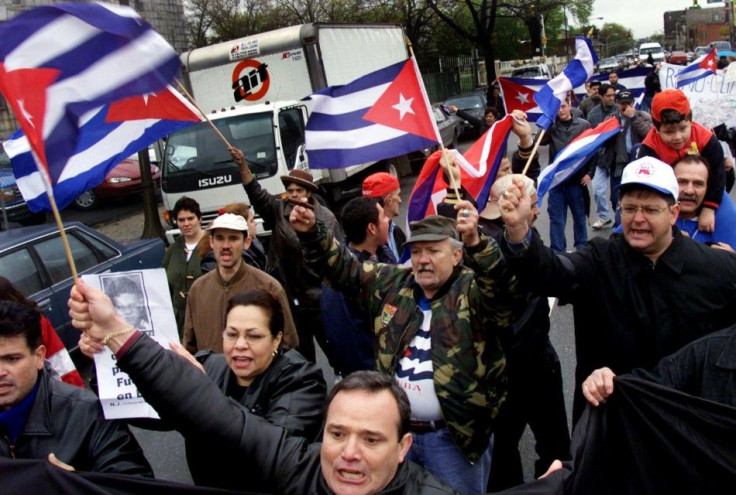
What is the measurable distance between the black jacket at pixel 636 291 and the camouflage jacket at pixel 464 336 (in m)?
0.16

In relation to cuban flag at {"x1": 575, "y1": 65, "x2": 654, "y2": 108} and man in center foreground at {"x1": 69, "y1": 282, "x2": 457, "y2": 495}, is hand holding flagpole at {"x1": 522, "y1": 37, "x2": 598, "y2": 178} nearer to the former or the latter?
man in center foreground at {"x1": 69, "y1": 282, "x2": 457, "y2": 495}

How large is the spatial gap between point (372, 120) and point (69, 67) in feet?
5.88

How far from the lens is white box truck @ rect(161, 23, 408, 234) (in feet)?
36.4

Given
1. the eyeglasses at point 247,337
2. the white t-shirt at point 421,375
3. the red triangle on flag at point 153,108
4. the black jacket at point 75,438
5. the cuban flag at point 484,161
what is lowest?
the white t-shirt at point 421,375

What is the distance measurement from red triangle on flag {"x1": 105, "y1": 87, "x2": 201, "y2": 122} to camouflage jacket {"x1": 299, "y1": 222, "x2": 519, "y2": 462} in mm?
1337

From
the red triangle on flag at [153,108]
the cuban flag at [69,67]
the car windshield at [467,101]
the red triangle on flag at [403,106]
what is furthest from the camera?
the car windshield at [467,101]

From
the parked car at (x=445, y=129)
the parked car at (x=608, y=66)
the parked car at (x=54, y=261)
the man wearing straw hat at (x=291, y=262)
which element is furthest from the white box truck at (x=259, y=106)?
the parked car at (x=608, y=66)

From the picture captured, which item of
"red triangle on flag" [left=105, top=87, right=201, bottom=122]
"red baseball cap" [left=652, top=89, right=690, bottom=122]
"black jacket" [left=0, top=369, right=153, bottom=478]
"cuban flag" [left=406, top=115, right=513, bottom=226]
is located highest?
"red triangle on flag" [left=105, top=87, right=201, bottom=122]

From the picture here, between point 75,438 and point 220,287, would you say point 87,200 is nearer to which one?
point 220,287

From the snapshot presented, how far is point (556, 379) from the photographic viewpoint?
145 inches

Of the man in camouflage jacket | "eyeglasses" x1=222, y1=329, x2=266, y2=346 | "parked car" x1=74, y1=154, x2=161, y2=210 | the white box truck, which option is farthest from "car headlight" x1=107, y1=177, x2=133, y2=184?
"eyeglasses" x1=222, y1=329, x2=266, y2=346

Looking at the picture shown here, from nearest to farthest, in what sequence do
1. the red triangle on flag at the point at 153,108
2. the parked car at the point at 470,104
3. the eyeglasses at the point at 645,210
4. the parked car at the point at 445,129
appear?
the eyeglasses at the point at 645,210 → the red triangle on flag at the point at 153,108 → the parked car at the point at 445,129 → the parked car at the point at 470,104

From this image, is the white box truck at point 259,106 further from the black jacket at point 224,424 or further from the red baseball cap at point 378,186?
the black jacket at point 224,424

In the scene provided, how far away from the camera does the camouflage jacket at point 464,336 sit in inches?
112
